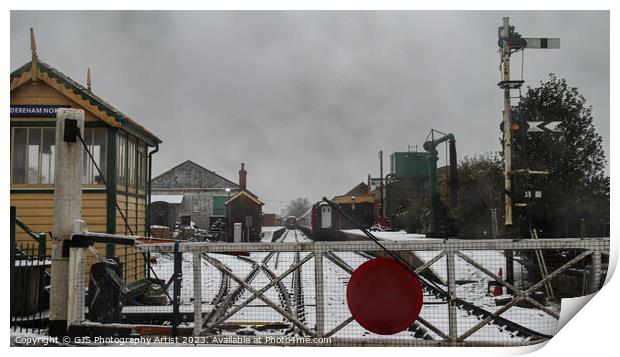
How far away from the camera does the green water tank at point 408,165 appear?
685 inches

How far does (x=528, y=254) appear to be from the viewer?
7.94 meters

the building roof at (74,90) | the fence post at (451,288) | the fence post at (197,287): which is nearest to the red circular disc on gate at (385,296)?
the fence post at (451,288)

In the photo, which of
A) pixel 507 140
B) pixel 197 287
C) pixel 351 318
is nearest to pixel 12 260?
pixel 197 287

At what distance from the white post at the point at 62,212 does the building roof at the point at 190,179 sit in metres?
3.65

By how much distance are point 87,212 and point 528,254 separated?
21.5 ft

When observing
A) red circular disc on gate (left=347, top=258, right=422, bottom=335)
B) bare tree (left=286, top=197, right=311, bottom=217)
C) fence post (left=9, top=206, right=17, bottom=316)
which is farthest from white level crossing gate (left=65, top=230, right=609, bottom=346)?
bare tree (left=286, top=197, right=311, bottom=217)

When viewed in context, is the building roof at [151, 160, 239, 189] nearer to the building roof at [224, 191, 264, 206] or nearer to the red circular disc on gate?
the building roof at [224, 191, 264, 206]

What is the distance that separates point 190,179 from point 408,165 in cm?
999

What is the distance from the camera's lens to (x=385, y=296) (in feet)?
14.7

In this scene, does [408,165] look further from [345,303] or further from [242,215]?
[345,303]

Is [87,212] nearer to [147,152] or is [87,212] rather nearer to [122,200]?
[122,200]

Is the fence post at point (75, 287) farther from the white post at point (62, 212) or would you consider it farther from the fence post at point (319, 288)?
the fence post at point (319, 288)

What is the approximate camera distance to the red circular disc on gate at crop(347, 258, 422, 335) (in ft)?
14.6

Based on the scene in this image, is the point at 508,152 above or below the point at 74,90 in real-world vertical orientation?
below
